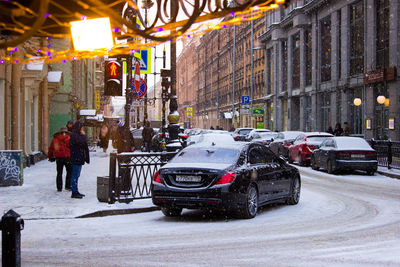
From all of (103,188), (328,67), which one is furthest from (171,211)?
(328,67)

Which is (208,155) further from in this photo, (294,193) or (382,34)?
(382,34)

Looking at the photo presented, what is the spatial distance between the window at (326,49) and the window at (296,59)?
6.54 metres

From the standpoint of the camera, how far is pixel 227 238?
923 centimetres

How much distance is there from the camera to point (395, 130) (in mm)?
32750

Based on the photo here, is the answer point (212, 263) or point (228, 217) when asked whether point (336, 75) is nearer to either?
point (228, 217)

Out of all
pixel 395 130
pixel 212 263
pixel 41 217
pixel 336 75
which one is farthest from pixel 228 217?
pixel 336 75

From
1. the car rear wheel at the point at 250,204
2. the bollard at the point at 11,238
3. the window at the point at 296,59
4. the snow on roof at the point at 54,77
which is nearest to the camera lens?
the bollard at the point at 11,238

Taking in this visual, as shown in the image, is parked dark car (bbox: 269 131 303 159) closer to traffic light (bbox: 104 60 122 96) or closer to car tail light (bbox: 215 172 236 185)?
traffic light (bbox: 104 60 122 96)

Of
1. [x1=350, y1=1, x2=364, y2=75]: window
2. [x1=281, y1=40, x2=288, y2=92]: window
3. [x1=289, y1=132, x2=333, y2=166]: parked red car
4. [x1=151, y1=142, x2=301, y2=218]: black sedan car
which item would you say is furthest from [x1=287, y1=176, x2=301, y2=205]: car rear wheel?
[x1=281, y1=40, x2=288, y2=92]: window

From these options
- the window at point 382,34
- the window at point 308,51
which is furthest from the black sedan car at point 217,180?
the window at point 308,51

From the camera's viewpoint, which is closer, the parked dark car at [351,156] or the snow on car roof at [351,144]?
the parked dark car at [351,156]

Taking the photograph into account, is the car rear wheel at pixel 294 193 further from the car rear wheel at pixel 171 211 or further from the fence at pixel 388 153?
the fence at pixel 388 153

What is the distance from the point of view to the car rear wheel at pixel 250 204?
36.5ft

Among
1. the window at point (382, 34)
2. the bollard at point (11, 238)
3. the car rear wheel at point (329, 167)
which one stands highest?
the window at point (382, 34)
